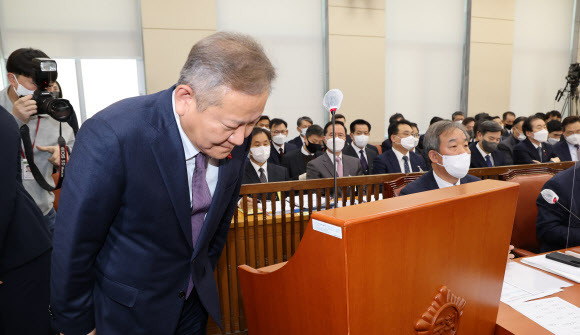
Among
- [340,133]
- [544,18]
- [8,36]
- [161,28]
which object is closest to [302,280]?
[340,133]

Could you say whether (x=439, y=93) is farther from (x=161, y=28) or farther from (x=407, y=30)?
(x=161, y=28)

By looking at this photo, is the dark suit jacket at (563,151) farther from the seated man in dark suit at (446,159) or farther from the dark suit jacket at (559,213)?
the seated man in dark suit at (446,159)

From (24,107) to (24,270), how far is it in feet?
2.69

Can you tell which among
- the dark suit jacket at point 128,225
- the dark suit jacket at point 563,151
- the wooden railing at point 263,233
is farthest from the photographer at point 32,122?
the dark suit jacket at point 563,151

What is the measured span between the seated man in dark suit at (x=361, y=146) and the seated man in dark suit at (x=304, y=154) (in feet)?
1.24

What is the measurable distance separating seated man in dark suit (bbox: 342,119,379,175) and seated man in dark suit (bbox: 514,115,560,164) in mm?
1800

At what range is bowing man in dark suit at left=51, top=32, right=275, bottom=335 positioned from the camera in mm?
828

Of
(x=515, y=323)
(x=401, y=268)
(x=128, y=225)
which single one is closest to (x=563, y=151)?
(x=515, y=323)

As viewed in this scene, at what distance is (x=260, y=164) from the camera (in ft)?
11.6

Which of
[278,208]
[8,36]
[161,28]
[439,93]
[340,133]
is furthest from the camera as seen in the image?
[439,93]

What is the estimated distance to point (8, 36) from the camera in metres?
5.41

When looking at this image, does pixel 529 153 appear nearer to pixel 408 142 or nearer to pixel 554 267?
pixel 408 142

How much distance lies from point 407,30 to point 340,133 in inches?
164

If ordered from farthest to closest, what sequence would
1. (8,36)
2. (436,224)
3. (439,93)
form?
(439,93)
(8,36)
(436,224)
